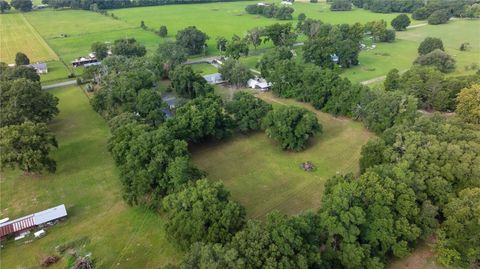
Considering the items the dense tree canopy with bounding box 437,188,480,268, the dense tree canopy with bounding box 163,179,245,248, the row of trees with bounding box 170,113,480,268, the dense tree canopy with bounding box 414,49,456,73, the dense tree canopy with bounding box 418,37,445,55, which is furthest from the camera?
the dense tree canopy with bounding box 418,37,445,55

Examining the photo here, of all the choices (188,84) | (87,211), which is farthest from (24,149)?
Result: (188,84)

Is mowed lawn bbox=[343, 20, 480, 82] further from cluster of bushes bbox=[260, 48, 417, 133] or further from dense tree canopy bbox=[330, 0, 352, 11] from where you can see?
dense tree canopy bbox=[330, 0, 352, 11]

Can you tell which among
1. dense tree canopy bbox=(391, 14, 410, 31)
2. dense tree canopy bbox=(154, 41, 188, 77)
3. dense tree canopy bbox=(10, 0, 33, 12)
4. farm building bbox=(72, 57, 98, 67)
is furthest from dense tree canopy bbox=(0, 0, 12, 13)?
dense tree canopy bbox=(391, 14, 410, 31)

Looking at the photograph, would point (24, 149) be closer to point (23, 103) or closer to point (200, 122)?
point (23, 103)

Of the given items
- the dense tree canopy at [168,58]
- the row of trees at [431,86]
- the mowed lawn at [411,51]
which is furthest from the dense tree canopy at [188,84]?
the mowed lawn at [411,51]

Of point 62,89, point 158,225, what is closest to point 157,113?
point 158,225

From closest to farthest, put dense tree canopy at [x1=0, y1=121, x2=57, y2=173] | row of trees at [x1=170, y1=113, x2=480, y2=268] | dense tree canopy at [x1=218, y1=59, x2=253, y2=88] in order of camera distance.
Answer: row of trees at [x1=170, y1=113, x2=480, y2=268] < dense tree canopy at [x1=0, y1=121, x2=57, y2=173] < dense tree canopy at [x1=218, y1=59, x2=253, y2=88]

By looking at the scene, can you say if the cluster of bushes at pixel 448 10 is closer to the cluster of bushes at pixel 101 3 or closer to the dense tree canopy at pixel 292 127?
the dense tree canopy at pixel 292 127
